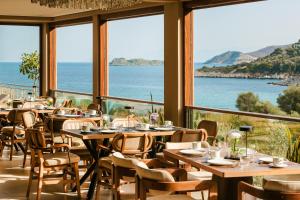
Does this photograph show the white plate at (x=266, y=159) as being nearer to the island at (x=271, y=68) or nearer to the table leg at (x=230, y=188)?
the table leg at (x=230, y=188)

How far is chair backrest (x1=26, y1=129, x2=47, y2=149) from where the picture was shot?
668 centimetres

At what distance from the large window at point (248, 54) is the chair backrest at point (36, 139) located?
36200 mm

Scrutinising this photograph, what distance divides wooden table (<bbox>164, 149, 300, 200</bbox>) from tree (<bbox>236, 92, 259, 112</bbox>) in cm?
4100

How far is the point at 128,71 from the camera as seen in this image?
53219mm

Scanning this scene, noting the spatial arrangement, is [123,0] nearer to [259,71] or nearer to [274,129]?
[274,129]

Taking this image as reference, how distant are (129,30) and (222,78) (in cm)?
972

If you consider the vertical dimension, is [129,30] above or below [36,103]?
above

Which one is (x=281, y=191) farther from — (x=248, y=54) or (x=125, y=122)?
(x=248, y=54)

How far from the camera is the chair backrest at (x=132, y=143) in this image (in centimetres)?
652

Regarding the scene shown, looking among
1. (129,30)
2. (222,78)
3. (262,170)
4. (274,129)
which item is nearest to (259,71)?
(222,78)

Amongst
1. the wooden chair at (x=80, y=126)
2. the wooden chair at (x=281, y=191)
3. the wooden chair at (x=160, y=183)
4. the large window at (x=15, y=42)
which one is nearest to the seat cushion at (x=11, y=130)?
the wooden chair at (x=80, y=126)

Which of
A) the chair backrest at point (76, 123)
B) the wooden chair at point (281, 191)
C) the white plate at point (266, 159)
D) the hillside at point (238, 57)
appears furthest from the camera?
the hillside at point (238, 57)

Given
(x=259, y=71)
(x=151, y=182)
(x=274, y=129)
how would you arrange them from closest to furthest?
(x=151, y=182), (x=274, y=129), (x=259, y=71)

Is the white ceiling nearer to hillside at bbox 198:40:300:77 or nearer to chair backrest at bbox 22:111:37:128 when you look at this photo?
chair backrest at bbox 22:111:37:128
